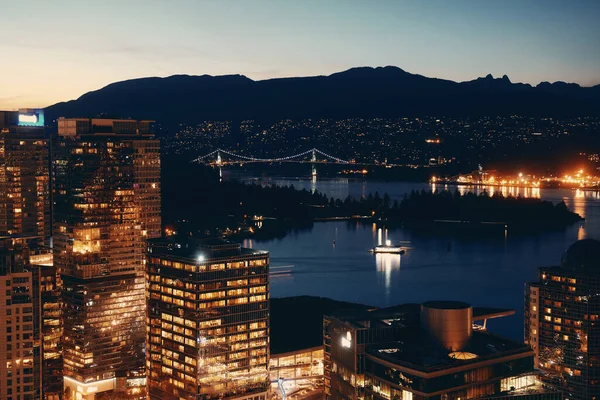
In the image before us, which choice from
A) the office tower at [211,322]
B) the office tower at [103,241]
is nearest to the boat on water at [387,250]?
the office tower at [103,241]

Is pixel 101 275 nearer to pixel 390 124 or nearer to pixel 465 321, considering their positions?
pixel 465 321

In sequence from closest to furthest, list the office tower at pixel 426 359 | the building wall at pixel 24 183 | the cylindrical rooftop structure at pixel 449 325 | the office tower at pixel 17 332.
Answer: the office tower at pixel 426 359 < the office tower at pixel 17 332 < the cylindrical rooftop structure at pixel 449 325 < the building wall at pixel 24 183

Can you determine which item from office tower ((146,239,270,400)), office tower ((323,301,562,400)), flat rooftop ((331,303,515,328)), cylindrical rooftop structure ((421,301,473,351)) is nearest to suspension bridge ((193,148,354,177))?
office tower ((146,239,270,400))

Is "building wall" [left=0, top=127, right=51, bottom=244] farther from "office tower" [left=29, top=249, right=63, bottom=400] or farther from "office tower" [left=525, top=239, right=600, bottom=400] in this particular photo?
"office tower" [left=525, top=239, right=600, bottom=400]

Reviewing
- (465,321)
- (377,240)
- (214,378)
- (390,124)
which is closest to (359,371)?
(465,321)

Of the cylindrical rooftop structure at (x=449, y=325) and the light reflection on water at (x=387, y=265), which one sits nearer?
the cylindrical rooftop structure at (x=449, y=325)

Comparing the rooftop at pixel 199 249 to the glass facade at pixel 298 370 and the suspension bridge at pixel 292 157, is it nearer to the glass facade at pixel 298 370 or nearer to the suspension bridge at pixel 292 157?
the glass facade at pixel 298 370
